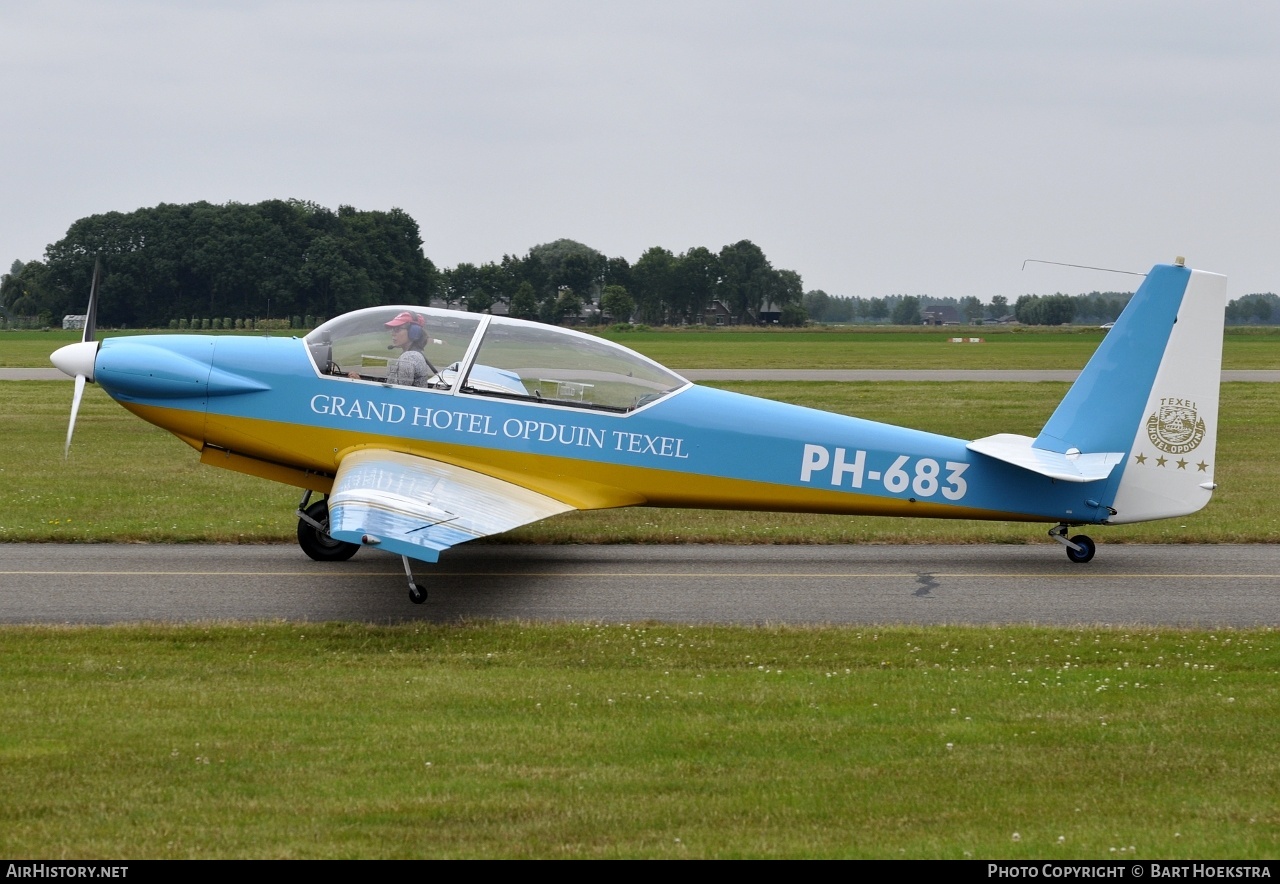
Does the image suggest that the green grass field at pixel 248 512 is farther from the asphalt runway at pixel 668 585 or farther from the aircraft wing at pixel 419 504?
the aircraft wing at pixel 419 504

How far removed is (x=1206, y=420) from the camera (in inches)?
468

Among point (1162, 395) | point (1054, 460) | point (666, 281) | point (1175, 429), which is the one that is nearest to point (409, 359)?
point (1054, 460)

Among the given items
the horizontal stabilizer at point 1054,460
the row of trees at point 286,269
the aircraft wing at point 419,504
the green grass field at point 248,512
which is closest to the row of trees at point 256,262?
the row of trees at point 286,269

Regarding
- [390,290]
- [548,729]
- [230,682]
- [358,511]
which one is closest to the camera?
[548,729]

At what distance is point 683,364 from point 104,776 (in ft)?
147

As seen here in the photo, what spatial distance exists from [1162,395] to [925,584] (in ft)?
9.27

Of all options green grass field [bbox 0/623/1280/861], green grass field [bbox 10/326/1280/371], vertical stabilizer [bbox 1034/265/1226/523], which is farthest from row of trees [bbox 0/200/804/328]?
green grass field [bbox 0/623/1280/861]

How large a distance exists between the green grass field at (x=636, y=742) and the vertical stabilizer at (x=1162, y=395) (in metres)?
2.71

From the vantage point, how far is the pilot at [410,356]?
11.9 metres

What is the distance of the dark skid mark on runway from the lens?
1103cm

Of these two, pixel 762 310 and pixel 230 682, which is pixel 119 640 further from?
pixel 762 310

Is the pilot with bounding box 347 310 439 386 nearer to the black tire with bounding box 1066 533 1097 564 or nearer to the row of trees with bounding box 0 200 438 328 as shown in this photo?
the black tire with bounding box 1066 533 1097 564

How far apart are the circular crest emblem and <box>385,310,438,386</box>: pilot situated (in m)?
6.56

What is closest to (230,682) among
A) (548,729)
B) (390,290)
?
(548,729)
